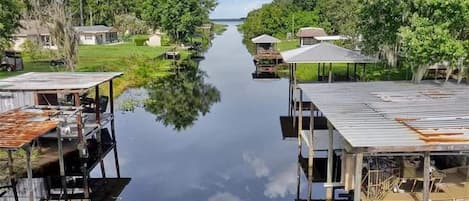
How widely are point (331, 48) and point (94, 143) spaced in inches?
502

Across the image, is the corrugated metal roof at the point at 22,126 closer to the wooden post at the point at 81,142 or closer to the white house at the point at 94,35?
the wooden post at the point at 81,142

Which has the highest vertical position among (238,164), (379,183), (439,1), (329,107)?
(439,1)

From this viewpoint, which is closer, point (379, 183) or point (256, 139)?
point (379, 183)

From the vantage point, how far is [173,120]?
25.2m

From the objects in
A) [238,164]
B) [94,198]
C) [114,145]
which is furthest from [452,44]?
[114,145]

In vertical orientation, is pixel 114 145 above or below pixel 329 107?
below

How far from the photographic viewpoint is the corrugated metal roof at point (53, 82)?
1695 centimetres

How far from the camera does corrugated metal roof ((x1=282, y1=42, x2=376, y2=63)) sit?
23.0 m

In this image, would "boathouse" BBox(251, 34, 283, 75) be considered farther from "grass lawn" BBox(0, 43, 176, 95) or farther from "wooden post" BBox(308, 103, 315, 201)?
"wooden post" BBox(308, 103, 315, 201)

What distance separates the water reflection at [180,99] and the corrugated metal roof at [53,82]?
563 cm

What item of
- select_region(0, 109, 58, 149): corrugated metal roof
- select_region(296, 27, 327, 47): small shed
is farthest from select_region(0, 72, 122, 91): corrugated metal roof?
select_region(296, 27, 327, 47): small shed

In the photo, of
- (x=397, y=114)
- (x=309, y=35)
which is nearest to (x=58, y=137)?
(x=397, y=114)

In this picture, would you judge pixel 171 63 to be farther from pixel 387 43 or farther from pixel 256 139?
pixel 387 43

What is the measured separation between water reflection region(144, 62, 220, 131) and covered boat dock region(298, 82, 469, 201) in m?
11.9
